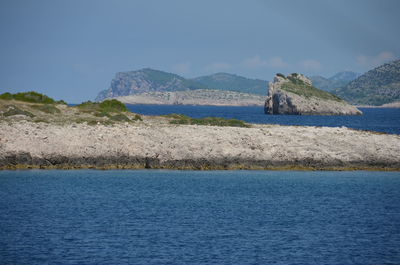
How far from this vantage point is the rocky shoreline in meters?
49.1

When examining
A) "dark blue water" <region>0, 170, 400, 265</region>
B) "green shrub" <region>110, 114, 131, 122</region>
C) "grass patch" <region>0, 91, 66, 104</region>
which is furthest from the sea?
"grass patch" <region>0, 91, 66, 104</region>

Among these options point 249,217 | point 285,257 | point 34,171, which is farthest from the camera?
point 34,171

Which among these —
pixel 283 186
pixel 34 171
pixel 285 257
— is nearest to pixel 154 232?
pixel 285 257

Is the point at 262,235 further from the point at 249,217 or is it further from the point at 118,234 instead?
the point at 118,234

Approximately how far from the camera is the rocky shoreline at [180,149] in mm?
49125

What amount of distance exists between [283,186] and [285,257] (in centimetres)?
1844

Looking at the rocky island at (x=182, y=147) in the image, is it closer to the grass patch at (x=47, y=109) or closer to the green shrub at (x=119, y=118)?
the green shrub at (x=119, y=118)

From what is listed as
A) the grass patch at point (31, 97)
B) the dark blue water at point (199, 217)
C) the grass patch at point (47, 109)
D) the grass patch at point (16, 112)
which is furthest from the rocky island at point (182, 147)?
the grass patch at point (31, 97)

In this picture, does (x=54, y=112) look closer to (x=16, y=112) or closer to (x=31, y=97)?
(x=16, y=112)

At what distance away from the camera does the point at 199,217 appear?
32.7 m

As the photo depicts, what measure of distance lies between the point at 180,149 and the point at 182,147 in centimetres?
34

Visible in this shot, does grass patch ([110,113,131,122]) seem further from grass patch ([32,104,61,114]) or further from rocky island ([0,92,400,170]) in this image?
grass patch ([32,104,61,114])

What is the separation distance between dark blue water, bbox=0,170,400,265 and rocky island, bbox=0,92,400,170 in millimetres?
2235

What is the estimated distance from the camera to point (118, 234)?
2833 cm
